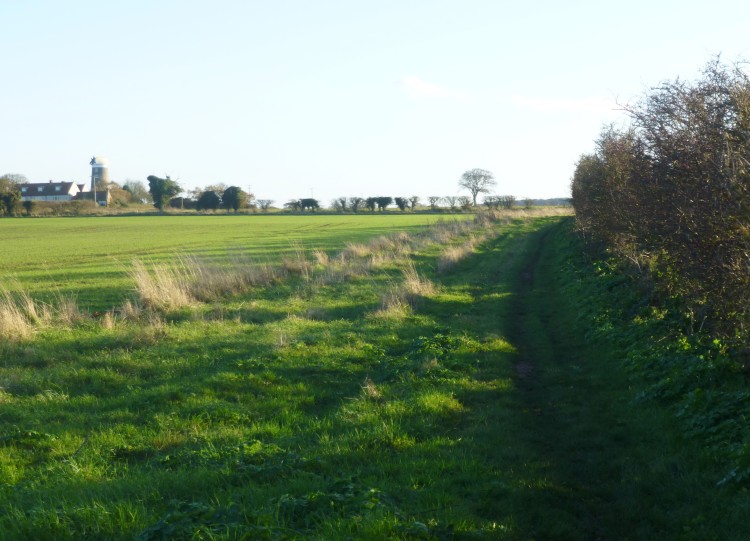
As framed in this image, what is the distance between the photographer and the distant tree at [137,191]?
14734cm

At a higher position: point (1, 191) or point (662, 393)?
point (1, 191)

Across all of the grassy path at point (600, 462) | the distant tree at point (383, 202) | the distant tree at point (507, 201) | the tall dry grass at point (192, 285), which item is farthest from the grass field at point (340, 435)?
the distant tree at point (383, 202)

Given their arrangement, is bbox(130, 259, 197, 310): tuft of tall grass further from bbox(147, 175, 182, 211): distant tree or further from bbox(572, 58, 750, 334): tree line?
bbox(147, 175, 182, 211): distant tree

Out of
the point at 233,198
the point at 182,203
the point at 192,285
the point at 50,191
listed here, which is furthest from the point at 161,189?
the point at 192,285

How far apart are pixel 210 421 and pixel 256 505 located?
10.1 ft

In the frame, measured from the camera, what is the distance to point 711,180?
8531 millimetres

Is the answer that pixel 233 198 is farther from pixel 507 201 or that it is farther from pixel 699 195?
pixel 699 195

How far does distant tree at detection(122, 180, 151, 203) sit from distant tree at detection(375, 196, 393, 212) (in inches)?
2204

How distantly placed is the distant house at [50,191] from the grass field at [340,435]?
162947 mm

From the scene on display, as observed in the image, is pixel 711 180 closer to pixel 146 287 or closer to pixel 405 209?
pixel 146 287

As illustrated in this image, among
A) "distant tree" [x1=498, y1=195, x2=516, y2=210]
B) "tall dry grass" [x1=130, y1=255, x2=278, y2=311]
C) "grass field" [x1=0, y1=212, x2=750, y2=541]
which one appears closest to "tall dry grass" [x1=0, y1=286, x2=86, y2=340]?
"grass field" [x1=0, y1=212, x2=750, y2=541]

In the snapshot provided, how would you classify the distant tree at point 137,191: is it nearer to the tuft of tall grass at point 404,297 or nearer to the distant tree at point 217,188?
the distant tree at point 217,188

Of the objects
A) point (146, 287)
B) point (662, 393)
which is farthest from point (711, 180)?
point (146, 287)

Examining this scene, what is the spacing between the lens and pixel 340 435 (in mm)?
7504
